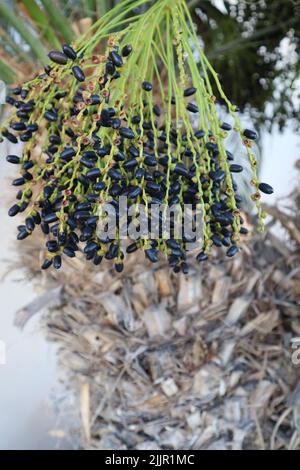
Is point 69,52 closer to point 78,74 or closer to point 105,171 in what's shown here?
point 78,74

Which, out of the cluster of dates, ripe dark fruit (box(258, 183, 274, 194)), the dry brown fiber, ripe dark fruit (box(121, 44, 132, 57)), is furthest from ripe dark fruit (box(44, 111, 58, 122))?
the dry brown fiber

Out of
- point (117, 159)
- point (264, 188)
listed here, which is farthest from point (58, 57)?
point (264, 188)

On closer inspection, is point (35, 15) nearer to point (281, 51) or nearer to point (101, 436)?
point (281, 51)

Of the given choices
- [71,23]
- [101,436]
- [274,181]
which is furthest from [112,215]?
[274,181]

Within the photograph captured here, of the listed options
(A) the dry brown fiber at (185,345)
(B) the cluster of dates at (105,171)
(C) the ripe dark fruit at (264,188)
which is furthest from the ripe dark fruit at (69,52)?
(A) the dry brown fiber at (185,345)

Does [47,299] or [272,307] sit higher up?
[47,299]

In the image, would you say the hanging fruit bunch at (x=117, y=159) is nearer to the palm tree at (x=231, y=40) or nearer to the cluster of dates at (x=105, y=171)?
the cluster of dates at (x=105, y=171)
